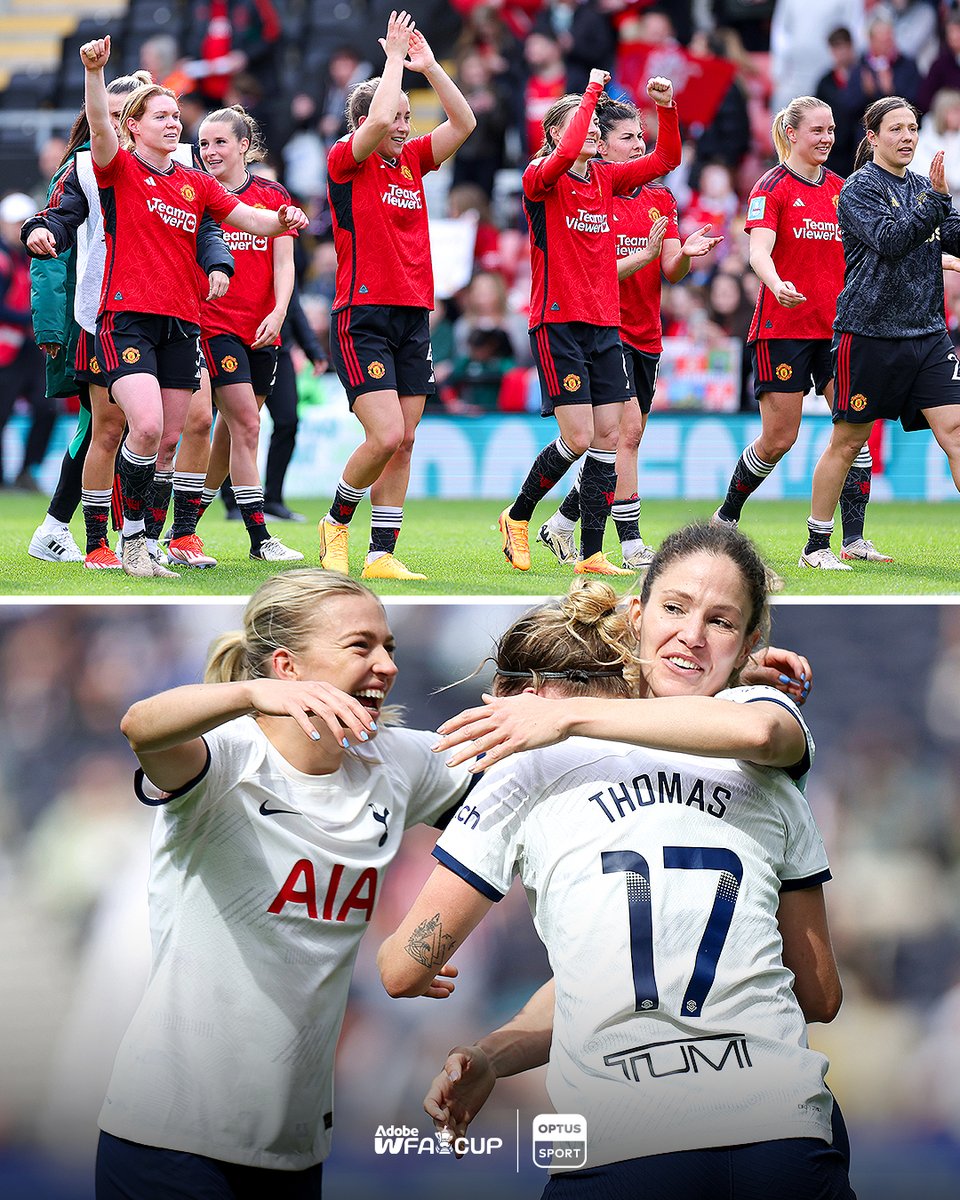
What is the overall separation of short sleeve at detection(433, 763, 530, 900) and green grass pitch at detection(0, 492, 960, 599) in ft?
3.09

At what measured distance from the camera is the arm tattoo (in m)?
1.86

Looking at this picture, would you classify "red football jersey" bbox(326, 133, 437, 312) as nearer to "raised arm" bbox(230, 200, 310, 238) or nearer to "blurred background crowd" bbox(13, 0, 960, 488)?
"raised arm" bbox(230, 200, 310, 238)

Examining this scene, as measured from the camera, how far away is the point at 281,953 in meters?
2.06

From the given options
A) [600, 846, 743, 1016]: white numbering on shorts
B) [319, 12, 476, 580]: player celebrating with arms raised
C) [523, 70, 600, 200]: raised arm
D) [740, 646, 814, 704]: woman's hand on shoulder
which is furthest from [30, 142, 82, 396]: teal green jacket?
[600, 846, 743, 1016]: white numbering on shorts

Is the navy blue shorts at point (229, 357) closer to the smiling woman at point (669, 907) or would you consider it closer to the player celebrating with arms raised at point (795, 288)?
the player celebrating with arms raised at point (795, 288)

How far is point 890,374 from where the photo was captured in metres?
3.77

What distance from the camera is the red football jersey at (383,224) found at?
354 cm

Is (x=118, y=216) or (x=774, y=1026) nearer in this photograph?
(x=774, y=1026)

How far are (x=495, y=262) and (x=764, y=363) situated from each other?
458 centimetres

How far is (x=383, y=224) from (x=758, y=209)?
1.01 meters

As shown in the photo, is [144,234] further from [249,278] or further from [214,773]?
[214,773]

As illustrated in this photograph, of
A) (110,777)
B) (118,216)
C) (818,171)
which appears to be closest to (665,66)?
(818,171)

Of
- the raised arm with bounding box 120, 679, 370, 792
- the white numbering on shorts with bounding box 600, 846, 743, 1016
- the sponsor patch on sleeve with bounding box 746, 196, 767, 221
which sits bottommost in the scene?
the white numbering on shorts with bounding box 600, 846, 743, 1016

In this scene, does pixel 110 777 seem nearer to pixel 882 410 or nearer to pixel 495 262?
pixel 882 410
